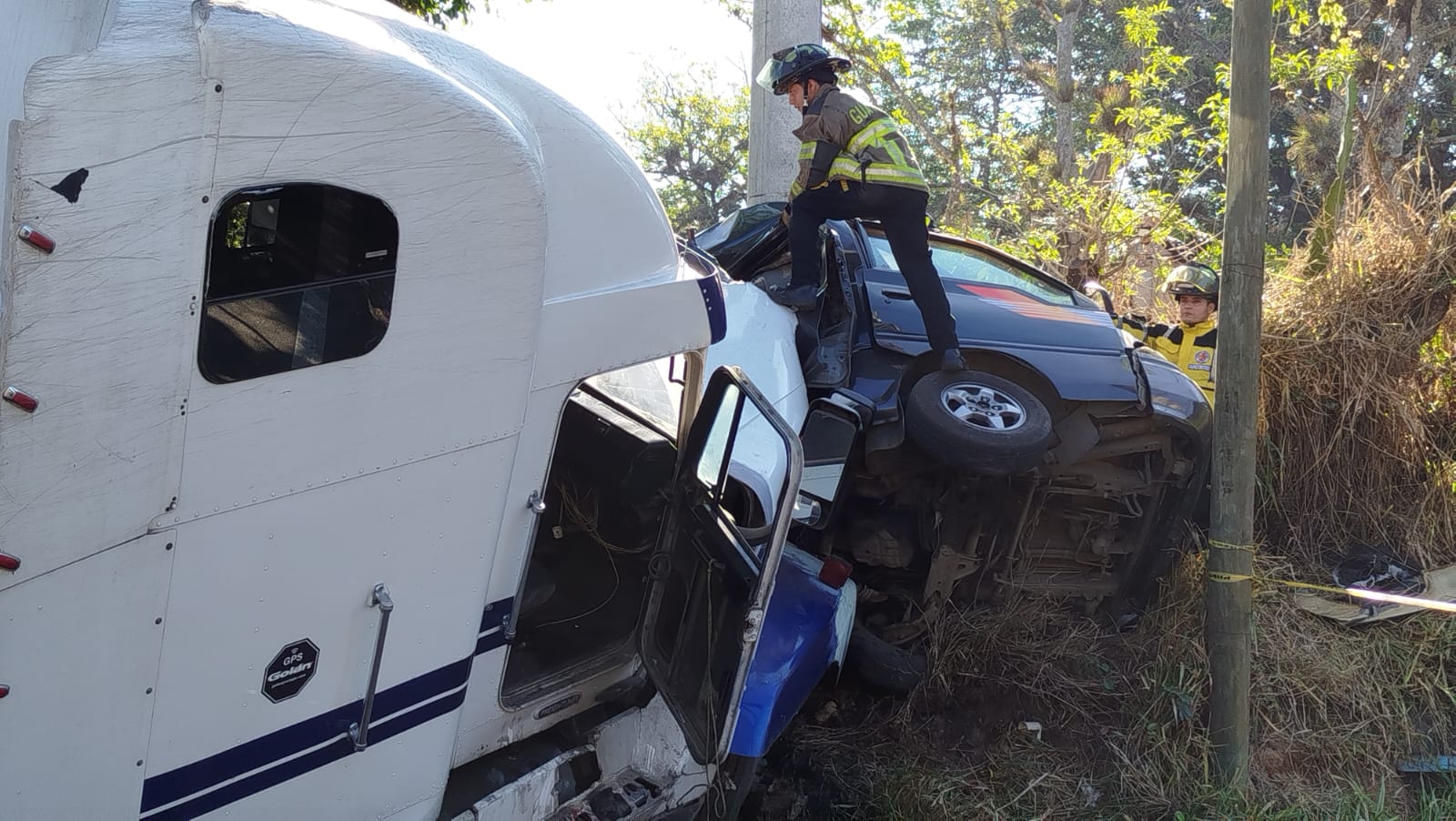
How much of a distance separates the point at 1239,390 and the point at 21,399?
3708mm

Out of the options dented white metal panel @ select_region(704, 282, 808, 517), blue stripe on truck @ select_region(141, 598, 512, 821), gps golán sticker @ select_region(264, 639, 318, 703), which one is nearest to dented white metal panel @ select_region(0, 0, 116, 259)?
gps golán sticker @ select_region(264, 639, 318, 703)

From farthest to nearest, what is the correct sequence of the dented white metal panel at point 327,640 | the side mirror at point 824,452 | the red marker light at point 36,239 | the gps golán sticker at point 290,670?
→ 1. the side mirror at point 824,452
2. the gps golán sticker at point 290,670
3. the dented white metal panel at point 327,640
4. the red marker light at point 36,239

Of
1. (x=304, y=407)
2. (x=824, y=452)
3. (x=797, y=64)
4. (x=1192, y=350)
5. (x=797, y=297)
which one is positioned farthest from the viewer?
(x=1192, y=350)

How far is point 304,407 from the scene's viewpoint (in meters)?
2.26

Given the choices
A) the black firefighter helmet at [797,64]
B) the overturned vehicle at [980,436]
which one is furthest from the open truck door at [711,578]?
the black firefighter helmet at [797,64]

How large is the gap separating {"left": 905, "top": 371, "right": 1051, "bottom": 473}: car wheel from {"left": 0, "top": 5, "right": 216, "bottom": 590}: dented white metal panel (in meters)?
3.16

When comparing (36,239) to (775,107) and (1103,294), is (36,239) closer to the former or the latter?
(1103,294)

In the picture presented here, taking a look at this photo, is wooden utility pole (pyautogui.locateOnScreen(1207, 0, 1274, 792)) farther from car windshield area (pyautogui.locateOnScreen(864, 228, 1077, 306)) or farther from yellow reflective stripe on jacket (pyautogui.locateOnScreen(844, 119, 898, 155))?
car windshield area (pyautogui.locateOnScreen(864, 228, 1077, 306))

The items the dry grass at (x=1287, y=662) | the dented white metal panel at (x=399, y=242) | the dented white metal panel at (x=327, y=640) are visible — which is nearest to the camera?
the dented white metal panel at (x=399, y=242)

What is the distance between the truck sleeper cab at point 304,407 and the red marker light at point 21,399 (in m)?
0.01

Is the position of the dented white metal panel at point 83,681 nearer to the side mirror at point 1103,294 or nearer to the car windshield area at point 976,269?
the car windshield area at point 976,269

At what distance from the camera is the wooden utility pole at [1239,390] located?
3805mm

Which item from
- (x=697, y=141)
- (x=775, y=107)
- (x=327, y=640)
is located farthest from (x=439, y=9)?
(x=697, y=141)

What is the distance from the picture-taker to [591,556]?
161 inches
